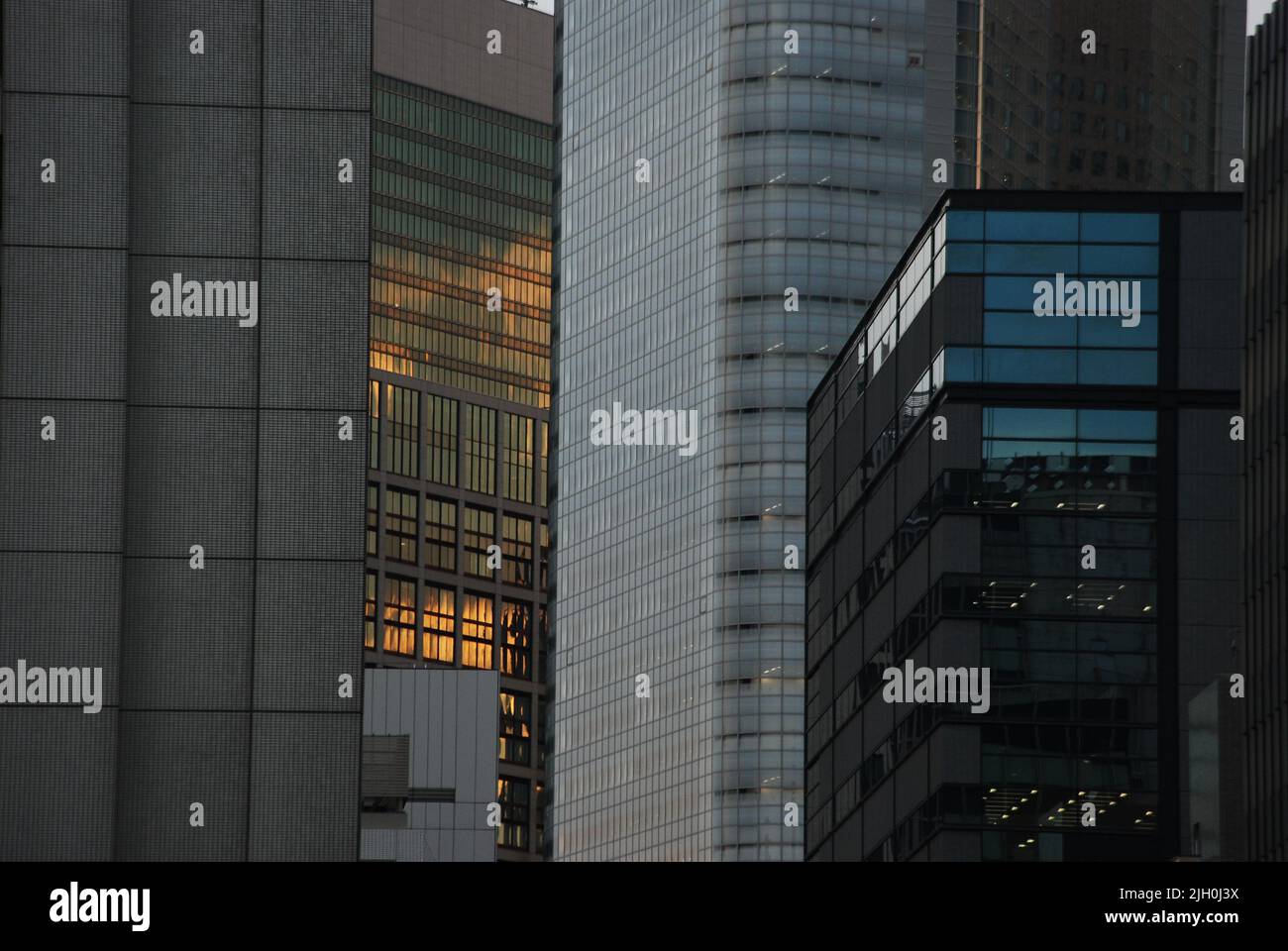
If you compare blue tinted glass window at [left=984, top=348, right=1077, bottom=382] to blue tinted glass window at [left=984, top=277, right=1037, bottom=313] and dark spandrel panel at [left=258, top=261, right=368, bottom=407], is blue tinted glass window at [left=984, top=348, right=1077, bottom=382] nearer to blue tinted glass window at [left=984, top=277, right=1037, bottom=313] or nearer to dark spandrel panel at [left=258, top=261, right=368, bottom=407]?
blue tinted glass window at [left=984, top=277, right=1037, bottom=313]

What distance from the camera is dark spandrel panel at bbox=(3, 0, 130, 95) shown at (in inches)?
1412

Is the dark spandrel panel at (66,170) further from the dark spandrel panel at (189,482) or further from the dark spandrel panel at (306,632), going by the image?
the dark spandrel panel at (306,632)

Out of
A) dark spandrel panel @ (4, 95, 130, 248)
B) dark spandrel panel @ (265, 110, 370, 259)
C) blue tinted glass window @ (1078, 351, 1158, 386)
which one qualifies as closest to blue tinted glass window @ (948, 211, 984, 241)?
blue tinted glass window @ (1078, 351, 1158, 386)

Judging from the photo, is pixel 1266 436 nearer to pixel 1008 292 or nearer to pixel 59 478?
pixel 1008 292

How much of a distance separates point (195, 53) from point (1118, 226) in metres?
97.8

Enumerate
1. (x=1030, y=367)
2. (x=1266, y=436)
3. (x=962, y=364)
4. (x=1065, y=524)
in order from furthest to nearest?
(x=1030, y=367) < (x=1065, y=524) < (x=962, y=364) < (x=1266, y=436)

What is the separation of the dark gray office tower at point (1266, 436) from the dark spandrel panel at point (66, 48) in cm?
5829

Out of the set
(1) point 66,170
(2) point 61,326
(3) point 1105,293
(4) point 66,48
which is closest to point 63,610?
(2) point 61,326

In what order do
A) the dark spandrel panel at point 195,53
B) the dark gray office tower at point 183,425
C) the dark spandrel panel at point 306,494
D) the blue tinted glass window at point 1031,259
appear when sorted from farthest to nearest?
the blue tinted glass window at point 1031,259 < the dark spandrel panel at point 195,53 < the dark spandrel panel at point 306,494 < the dark gray office tower at point 183,425

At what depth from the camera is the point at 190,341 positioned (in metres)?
36.5

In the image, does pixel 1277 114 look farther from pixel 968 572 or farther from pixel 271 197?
pixel 271 197

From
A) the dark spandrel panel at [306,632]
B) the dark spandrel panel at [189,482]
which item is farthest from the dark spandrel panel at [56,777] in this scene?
the dark spandrel panel at [189,482]

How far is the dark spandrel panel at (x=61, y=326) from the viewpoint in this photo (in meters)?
35.5

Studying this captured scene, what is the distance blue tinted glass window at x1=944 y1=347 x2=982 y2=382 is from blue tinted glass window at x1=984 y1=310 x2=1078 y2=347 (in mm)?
1057
